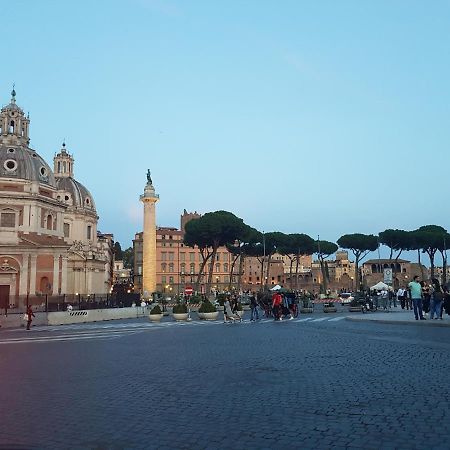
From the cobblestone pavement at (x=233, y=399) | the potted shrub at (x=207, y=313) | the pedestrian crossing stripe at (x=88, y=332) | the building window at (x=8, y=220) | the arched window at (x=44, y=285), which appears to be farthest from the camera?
the building window at (x=8, y=220)

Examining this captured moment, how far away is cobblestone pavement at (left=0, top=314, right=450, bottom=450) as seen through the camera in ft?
Answer: 18.2

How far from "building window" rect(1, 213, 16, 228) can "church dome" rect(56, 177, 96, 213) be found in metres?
18.7

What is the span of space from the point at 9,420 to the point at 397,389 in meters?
5.52

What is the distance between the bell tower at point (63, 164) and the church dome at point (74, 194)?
5.56ft

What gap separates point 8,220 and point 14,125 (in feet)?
57.5

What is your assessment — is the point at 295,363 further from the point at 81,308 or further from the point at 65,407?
the point at 81,308

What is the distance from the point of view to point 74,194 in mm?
79875

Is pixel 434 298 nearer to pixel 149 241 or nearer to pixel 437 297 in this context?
pixel 437 297

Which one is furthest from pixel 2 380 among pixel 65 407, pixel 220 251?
pixel 220 251

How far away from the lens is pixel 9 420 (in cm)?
654

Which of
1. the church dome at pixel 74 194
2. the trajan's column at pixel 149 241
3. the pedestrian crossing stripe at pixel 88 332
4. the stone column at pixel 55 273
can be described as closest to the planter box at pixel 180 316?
the pedestrian crossing stripe at pixel 88 332

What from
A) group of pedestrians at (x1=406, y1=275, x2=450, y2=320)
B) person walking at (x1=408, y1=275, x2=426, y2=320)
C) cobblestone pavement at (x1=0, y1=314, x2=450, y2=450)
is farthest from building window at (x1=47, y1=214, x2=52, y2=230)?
cobblestone pavement at (x1=0, y1=314, x2=450, y2=450)

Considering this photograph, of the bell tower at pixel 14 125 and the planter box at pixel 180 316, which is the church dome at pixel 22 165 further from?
the planter box at pixel 180 316

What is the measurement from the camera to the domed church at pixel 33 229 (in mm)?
56500
